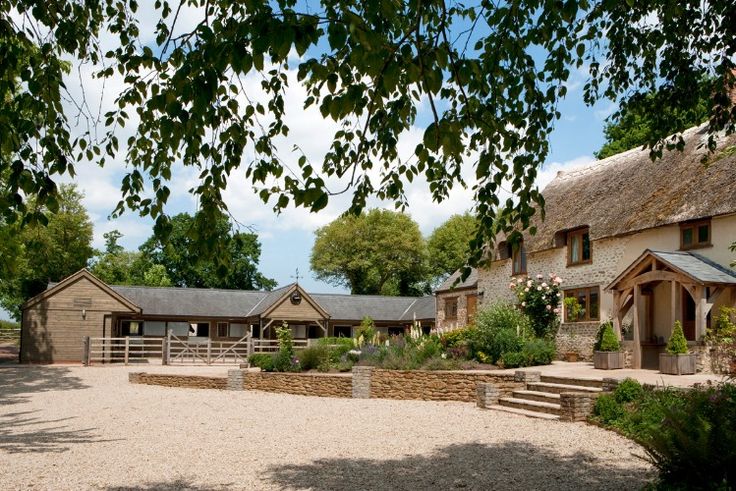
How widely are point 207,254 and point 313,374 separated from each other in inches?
582

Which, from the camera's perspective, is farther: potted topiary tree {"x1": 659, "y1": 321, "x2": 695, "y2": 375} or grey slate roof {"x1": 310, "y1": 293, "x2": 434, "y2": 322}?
grey slate roof {"x1": 310, "y1": 293, "x2": 434, "y2": 322}

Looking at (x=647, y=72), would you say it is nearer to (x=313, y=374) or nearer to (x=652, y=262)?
(x=652, y=262)

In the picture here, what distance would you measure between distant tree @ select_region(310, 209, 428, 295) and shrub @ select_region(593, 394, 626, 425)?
46.3m

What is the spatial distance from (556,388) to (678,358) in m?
3.06

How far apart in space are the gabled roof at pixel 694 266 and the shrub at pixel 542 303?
500 cm

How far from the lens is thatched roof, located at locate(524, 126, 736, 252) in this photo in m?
18.2

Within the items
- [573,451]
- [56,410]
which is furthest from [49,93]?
[56,410]

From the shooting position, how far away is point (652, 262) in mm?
17609

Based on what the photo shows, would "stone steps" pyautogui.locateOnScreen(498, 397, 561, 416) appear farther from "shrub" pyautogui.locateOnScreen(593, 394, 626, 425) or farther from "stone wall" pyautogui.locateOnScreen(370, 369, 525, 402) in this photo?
"shrub" pyautogui.locateOnScreen(593, 394, 626, 425)

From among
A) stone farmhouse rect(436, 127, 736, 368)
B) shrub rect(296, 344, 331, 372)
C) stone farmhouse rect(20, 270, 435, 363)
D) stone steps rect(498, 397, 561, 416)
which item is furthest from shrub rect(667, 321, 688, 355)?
stone farmhouse rect(20, 270, 435, 363)

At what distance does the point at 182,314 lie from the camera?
34688 mm

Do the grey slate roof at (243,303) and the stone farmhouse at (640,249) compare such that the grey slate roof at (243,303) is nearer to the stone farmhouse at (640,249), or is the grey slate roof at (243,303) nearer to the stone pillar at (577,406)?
the stone farmhouse at (640,249)

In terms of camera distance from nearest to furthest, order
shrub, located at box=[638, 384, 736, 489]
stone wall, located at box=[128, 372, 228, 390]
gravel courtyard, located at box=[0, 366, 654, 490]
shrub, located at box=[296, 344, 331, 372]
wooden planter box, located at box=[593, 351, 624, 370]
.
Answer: shrub, located at box=[638, 384, 736, 489], gravel courtyard, located at box=[0, 366, 654, 490], wooden planter box, located at box=[593, 351, 624, 370], shrub, located at box=[296, 344, 331, 372], stone wall, located at box=[128, 372, 228, 390]

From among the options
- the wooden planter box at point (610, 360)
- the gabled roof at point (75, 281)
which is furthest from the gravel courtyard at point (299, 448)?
the gabled roof at point (75, 281)
